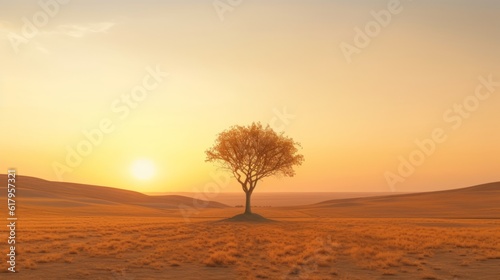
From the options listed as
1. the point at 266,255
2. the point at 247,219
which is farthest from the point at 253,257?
the point at 247,219

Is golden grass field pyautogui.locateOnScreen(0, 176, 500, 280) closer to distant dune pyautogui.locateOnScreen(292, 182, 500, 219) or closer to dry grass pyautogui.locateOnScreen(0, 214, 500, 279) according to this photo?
dry grass pyautogui.locateOnScreen(0, 214, 500, 279)

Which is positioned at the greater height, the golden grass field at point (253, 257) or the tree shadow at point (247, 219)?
the tree shadow at point (247, 219)

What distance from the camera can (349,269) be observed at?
22.6 meters

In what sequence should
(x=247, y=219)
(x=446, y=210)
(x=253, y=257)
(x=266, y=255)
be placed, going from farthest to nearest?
(x=446, y=210)
(x=247, y=219)
(x=266, y=255)
(x=253, y=257)

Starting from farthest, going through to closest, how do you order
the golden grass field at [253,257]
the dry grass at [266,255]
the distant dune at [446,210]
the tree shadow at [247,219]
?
the distant dune at [446,210] < the tree shadow at [247,219] < the dry grass at [266,255] < the golden grass field at [253,257]

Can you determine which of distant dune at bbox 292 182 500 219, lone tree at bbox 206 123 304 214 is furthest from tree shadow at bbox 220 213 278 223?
distant dune at bbox 292 182 500 219

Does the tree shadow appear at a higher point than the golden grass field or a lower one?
higher

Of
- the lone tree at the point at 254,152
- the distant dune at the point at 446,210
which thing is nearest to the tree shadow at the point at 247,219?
the lone tree at the point at 254,152

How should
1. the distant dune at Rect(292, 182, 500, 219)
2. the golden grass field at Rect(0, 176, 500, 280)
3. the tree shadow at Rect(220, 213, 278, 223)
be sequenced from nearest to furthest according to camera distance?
the golden grass field at Rect(0, 176, 500, 280) → the tree shadow at Rect(220, 213, 278, 223) → the distant dune at Rect(292, 182, 500, 219)

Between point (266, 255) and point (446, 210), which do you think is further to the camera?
point (446, 210)

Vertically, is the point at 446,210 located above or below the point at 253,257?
above

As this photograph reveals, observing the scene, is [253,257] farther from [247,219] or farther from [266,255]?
[247,219]

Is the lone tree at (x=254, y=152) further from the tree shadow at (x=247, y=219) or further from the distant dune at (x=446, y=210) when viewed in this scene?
the distant dune at (x=446, y=210)

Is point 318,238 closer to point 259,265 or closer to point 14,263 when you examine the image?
point 259,265
